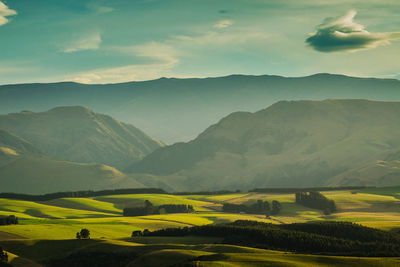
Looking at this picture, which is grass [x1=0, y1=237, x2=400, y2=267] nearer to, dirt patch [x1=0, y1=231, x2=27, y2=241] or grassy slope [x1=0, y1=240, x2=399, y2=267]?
grassy slope [x1=0, y1=240, x2=399, y2=267]

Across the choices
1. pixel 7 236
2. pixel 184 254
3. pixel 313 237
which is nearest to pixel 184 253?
pixel 184 254

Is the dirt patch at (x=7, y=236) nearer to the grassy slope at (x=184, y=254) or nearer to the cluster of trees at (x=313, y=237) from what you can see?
the grassy slope at (x=184, y=254)

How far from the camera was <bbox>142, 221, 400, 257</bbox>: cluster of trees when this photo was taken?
126812 mm

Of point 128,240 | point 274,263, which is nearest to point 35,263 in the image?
point 128,240

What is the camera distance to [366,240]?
145 metres

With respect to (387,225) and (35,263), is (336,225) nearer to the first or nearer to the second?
(387,225)

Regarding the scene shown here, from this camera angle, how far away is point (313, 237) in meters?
135

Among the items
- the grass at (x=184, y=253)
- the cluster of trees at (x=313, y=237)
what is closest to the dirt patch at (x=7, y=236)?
the grass at (x=184, y=253)

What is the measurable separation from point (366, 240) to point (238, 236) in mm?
38656

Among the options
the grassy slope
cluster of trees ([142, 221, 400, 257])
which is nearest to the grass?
the grassy slope

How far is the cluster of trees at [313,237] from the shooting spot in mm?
126812

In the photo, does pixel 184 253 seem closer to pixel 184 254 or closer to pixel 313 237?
pixel 184 254

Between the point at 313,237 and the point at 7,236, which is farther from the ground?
the point at 313,237

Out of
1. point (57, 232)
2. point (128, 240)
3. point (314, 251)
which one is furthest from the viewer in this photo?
point (57, 232)
